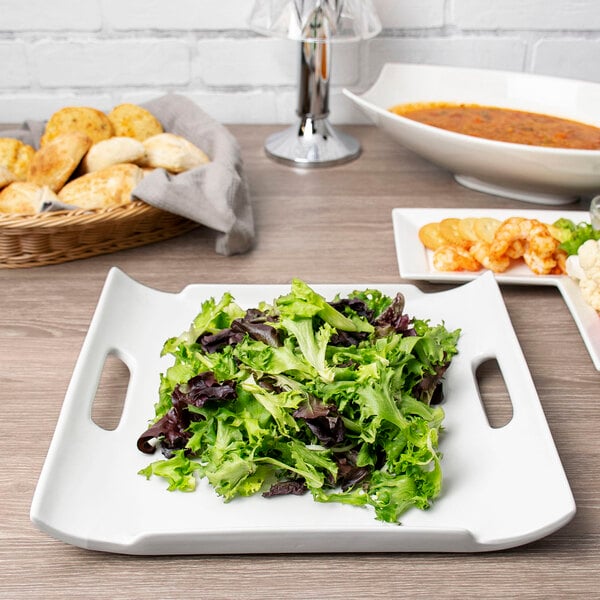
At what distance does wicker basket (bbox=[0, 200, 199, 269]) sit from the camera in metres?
1.42

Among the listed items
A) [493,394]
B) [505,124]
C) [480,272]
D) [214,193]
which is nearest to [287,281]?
[214,193]

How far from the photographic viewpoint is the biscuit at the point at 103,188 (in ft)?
4.94

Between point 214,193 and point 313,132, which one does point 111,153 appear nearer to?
point 214,193

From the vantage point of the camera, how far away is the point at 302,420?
95cm

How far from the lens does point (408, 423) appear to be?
94cm

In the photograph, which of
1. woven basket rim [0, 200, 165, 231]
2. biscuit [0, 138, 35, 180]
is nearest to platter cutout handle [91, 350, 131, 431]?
woven basket rim [0, 200, 165, 231]

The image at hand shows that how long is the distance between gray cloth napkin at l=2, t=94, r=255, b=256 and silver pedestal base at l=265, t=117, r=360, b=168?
244 mm

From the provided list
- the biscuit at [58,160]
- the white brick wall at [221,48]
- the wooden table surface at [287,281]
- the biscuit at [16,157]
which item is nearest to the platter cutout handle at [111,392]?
the wooden table surface at [287,281]

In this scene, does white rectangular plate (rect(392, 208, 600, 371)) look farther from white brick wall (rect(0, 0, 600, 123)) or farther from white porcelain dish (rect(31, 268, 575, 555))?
white brick wall (rect(0, 0, 600, 123))

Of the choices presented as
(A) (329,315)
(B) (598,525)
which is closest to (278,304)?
(A) (329,315)

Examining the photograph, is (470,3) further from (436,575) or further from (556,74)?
(436,575)

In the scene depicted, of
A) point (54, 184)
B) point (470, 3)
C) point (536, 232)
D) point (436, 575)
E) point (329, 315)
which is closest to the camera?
point (436, 575)

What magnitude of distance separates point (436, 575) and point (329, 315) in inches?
14.3

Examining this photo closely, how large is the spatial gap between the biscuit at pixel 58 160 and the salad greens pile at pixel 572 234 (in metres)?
0.96
